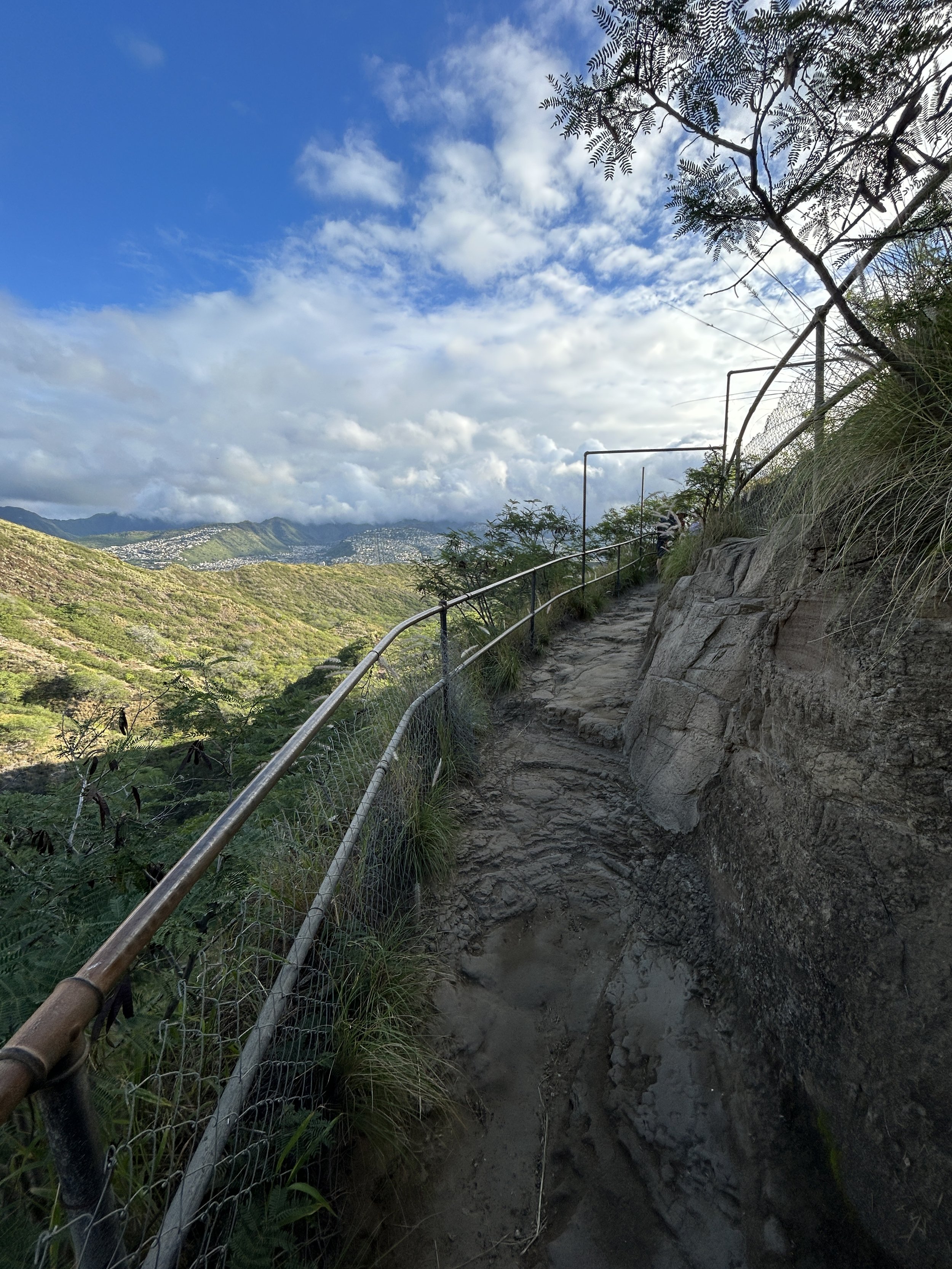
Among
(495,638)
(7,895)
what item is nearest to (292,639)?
(495,638)

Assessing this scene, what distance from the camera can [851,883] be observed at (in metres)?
1.82

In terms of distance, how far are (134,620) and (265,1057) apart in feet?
134

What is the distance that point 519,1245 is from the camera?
1.66 m

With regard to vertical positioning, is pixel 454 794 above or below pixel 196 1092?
below

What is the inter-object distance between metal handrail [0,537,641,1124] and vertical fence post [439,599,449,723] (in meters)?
2.32

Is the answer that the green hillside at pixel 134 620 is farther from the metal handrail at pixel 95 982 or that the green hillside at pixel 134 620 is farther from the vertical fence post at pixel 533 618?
the metal handrail at pixel 95 982

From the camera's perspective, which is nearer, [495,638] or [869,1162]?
[869,1162]

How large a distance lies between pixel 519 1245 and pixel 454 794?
2306 mm

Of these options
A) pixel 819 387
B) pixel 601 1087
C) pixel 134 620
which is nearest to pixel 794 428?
pixel 819 387

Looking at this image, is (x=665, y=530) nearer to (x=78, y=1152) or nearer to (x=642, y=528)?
(x=642, y=528)

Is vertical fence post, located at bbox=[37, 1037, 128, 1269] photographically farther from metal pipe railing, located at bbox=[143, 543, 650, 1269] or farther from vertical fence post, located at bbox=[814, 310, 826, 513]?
vertical fence post, located at bbox=[814, 310, 826, 513]

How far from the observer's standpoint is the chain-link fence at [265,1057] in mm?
1141

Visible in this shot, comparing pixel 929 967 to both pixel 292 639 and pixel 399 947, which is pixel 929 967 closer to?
pixel 399 947

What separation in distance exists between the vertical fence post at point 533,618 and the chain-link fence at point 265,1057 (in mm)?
3726
